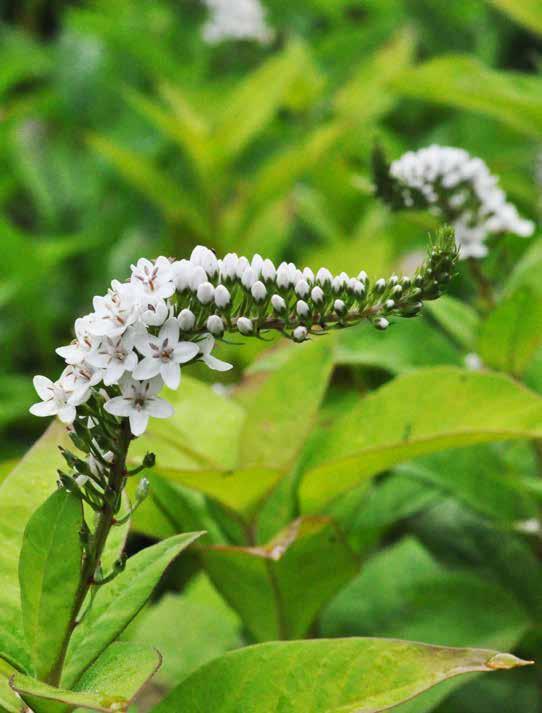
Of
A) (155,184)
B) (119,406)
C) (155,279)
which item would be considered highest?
(155,184)

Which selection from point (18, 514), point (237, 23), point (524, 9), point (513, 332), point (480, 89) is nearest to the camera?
point (18, 514)

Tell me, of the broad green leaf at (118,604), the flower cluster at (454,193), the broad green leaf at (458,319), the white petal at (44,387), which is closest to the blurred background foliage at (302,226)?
the broad green leaf at (458,319)

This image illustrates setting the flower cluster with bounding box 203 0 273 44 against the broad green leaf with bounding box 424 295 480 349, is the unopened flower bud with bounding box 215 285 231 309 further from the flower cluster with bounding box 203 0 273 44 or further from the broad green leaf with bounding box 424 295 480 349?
the flower cluster with bounding box 203 0 273 44

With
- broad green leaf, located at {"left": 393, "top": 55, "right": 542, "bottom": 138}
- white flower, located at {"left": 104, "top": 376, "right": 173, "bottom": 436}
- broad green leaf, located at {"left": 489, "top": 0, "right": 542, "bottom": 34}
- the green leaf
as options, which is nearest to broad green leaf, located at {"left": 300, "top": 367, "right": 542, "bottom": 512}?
the green leaf

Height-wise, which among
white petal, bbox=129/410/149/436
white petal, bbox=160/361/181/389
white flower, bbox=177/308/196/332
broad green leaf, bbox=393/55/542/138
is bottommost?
white petal, bbox=129/410/149/436

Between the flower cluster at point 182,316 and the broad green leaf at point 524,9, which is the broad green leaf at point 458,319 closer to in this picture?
the flower cluster at point 182,316

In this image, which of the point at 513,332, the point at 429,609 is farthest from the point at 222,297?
the point at 429,609

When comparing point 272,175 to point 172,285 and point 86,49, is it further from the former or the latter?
point 172,285

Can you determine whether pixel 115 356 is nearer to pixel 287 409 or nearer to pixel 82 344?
pixel 82 344
